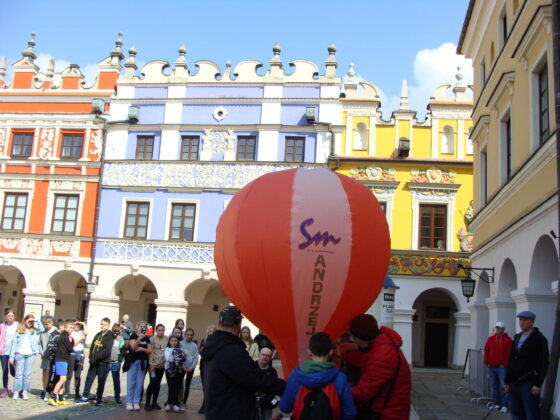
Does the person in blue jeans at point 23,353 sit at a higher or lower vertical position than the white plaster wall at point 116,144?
lower

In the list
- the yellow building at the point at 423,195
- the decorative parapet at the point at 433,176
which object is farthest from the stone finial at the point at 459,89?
the decorative parapet at the point at 433,176

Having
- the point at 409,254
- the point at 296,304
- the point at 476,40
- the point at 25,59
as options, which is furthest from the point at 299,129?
the point at 296,304

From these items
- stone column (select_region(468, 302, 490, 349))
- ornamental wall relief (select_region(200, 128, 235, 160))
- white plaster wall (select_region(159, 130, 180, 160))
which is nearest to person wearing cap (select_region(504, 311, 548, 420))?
stone column (select_region(468, 302, 490, 349))

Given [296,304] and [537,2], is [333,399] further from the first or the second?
[537,2]

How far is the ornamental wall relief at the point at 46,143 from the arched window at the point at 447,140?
52.4ft

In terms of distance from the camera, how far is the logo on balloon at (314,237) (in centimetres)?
571

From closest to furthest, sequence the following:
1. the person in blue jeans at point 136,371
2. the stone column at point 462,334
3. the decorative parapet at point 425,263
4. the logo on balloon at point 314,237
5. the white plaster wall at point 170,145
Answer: the logo on balloon at point 314,237 → the person in blue jeans at point 136,371 → the stone column at point 462,334 → the decorative parapet at point 425,263 → the white plaster wall at point 170,145

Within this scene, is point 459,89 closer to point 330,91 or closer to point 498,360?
point 330,91

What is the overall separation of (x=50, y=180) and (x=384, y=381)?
23.8 meters

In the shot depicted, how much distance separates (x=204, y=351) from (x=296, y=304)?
1218 mm

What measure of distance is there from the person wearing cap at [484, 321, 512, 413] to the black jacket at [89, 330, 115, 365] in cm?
691

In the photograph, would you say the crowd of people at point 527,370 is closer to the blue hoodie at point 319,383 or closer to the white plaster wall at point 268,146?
the blue hoodie at point 319,383

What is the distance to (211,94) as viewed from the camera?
2605 centimetres

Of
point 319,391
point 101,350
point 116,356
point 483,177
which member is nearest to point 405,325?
point 483,177
